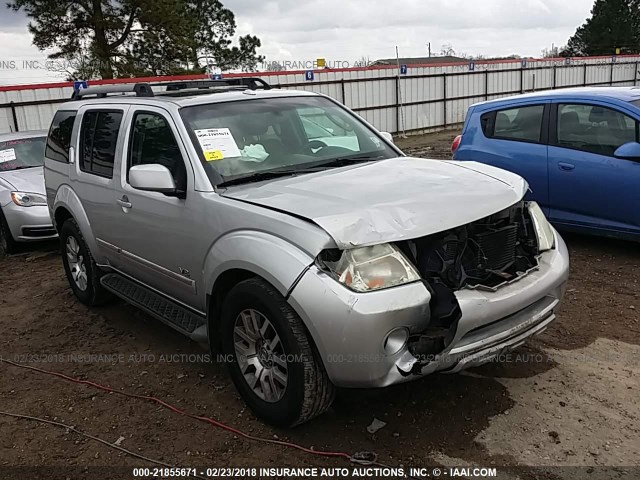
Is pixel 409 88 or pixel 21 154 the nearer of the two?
pixel 21 154

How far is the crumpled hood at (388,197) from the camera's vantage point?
113 inches

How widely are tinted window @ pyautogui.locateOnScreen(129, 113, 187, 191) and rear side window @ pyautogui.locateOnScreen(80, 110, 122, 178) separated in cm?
30

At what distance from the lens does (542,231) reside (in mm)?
3588

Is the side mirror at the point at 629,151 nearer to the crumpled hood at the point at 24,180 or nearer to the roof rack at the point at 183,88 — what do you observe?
the roof rack at the point at 183,88

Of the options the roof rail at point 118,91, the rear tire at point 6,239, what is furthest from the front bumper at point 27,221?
the roof rail at point 118,91

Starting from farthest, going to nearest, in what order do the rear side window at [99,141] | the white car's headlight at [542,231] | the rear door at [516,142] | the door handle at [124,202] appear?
the rear door at [516,142] < the rear side window at [99,141] < the door handle at [124,202] < the white car's headlight at [542,231]

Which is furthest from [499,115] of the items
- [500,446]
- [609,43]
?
[609,43]

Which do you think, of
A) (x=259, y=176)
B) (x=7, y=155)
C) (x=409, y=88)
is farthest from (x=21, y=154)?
(x=409, y=88)

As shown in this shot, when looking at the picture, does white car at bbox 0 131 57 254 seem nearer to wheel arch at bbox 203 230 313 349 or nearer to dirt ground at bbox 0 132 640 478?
dirt ground at bbox 0 132 640 478

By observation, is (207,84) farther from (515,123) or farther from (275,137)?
(515,123)

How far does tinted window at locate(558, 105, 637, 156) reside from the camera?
5.73 metres

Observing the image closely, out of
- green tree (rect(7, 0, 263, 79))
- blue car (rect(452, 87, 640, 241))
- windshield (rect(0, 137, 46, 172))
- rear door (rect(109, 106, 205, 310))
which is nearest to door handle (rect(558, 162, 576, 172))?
blue car (rect(452, 87, 640, 241))

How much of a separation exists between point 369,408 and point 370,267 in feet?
3.49

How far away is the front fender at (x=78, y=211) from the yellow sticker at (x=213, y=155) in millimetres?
1787
